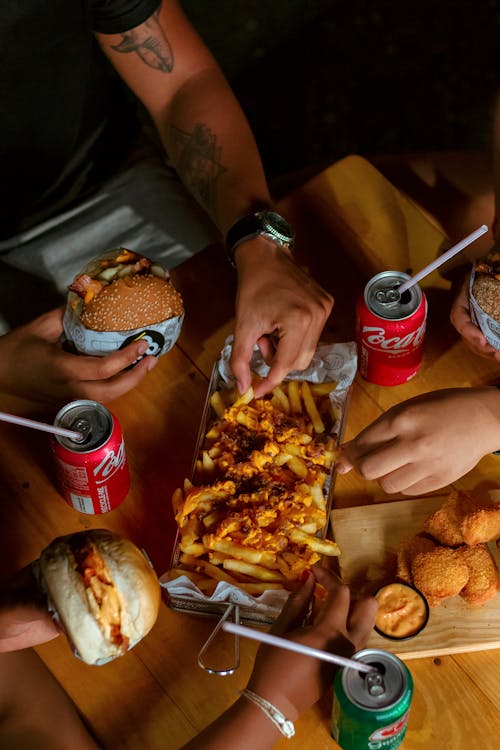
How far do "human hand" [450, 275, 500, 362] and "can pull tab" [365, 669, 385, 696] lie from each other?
0.80 metres

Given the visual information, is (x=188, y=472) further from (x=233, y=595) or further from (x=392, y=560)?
(x=392, y=560)

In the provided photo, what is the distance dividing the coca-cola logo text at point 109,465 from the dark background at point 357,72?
2.17 m

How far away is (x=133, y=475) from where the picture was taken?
1.80m

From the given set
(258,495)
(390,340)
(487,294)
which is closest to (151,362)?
(258,495)

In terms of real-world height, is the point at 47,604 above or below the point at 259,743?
above

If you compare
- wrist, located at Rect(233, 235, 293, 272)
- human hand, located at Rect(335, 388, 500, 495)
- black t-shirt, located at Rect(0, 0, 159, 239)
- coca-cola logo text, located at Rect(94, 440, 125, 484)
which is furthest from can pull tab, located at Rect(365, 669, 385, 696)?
black t-shirt, located at Rect(0, 0, 159, 239)

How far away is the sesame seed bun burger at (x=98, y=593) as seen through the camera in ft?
4.25

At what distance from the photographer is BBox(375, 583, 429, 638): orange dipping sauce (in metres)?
1.56

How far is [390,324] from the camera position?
171 centimetres

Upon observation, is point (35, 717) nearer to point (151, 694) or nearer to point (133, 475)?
point (151, 694)

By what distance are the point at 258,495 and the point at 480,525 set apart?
1.44 ft

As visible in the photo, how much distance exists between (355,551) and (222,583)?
1.03 ft

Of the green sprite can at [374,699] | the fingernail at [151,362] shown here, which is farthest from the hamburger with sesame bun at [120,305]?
the green sprite can at [374,699]

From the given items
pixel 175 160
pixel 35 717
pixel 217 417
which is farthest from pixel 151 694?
pixel 175 160
